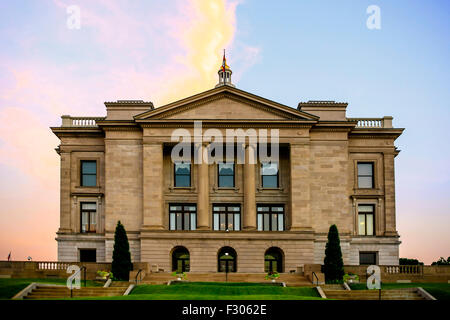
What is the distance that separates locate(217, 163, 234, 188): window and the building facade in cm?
10

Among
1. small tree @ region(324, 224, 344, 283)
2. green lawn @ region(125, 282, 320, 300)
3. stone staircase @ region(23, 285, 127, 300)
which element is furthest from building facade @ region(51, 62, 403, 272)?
stone staircase @ region(23, 285, 127, 300)

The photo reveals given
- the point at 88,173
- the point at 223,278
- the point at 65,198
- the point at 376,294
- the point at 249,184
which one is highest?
the point at 88,173

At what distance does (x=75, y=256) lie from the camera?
187 ft

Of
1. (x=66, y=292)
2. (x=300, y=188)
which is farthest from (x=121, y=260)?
(x=300, y=188)

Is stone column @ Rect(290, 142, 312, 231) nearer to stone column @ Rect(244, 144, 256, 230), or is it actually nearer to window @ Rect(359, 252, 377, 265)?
stone column @ Rect(244, 144, 256, 230)

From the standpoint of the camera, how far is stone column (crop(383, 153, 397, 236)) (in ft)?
190

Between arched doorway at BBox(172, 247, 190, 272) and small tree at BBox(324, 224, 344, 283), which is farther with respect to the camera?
arched doorway at BBox(172, 247, 190, 272)

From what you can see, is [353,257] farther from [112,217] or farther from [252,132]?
[112,217]

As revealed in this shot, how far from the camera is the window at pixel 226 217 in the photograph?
56.8 m

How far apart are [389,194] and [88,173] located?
95.8 ft

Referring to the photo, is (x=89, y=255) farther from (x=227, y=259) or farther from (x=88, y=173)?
(x=227, y=259)

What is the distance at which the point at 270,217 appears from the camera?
57.2 m

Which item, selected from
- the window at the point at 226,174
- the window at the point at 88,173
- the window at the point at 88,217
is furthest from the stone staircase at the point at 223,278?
the window at the point at 88,173
